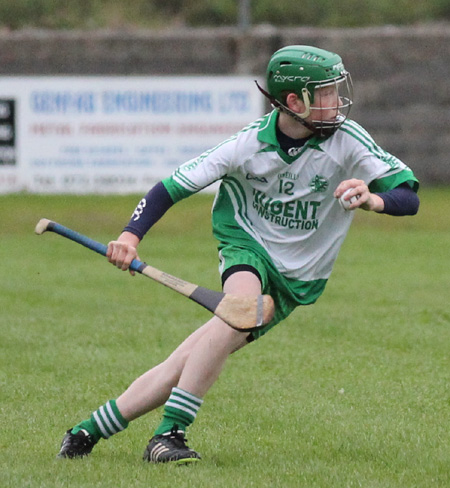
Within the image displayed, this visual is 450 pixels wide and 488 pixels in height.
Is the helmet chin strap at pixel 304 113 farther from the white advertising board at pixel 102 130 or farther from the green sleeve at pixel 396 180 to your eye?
the white advertising board at pixel 102 130

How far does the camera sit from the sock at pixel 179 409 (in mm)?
4723

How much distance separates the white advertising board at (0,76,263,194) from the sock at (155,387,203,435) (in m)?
12.0

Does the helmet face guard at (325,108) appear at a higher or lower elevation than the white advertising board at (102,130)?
higher

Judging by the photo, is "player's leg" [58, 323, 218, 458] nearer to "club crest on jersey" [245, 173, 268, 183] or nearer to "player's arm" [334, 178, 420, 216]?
"club crest on jersey" [245, 173, 268, 183]

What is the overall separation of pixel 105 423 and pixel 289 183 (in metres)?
1.29

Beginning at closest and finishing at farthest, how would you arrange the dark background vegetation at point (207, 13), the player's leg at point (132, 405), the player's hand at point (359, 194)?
the player's hand at point (359, 194), the player's leg at point (132, 405), the dark background vegetation at point (207, 13)

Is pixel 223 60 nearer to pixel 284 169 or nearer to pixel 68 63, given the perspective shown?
pixel 68 63

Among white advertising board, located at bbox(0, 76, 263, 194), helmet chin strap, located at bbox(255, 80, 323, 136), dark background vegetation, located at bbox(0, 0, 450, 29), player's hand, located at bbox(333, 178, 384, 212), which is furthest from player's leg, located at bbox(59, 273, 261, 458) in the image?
dark background vegetation, located at bbox(0, 0, 450, 29)

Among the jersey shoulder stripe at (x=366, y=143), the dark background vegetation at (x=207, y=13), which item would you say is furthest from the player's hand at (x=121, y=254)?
the dark background vegetation at (x=207, y=13)

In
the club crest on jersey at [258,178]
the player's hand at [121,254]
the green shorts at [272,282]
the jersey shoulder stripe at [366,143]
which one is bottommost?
the green shorts at [272,282]

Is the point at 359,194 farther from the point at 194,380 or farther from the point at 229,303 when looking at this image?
the point at 194,380

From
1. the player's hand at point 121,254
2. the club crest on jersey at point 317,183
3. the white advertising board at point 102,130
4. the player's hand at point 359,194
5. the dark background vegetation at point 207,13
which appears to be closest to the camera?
the player's hand at point 359,194

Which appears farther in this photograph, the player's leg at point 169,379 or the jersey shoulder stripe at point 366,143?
the jersey shoulder stripe at point 366,143

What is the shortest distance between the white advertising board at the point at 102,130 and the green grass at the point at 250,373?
342 cm
